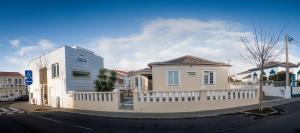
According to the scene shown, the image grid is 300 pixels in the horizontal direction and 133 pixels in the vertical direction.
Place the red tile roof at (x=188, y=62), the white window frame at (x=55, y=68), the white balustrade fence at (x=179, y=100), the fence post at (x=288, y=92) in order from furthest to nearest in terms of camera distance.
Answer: the white window frame at (x=55, y=68) < the fence post at (x=288, y=92) < the red tile roof at (x=188, y=62) < the white balustrade fence at (x=179, y=100)

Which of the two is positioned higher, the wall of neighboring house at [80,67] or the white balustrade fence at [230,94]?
the wall of neighboring house at [80,67]

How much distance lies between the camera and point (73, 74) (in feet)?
76.8

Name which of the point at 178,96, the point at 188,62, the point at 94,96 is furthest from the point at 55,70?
the point at 178,96

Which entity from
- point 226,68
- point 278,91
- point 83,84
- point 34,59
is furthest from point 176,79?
point 34,59

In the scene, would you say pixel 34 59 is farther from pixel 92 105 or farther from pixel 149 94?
pixel 149 94

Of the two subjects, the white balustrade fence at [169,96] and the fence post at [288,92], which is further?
the fence post at [288,92]

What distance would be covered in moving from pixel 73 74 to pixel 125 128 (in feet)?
47.3

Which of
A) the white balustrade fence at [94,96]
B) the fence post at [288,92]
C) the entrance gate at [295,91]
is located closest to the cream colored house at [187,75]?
the fence post at [288,92]

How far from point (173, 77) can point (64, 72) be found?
9.96 m

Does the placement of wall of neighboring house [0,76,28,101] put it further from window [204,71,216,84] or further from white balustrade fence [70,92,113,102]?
window [204,71,216,84]

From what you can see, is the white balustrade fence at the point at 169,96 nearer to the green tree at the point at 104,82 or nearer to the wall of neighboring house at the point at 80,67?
the green tree at the point at 104,82

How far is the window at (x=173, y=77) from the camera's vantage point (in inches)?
878

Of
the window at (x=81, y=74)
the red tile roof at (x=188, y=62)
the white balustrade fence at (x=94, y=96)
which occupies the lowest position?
the white balustrade fence at (x=94, y=96)

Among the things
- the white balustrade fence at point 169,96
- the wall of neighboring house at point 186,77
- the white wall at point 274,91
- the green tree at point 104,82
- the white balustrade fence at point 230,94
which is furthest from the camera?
the white wall at point 274,91
